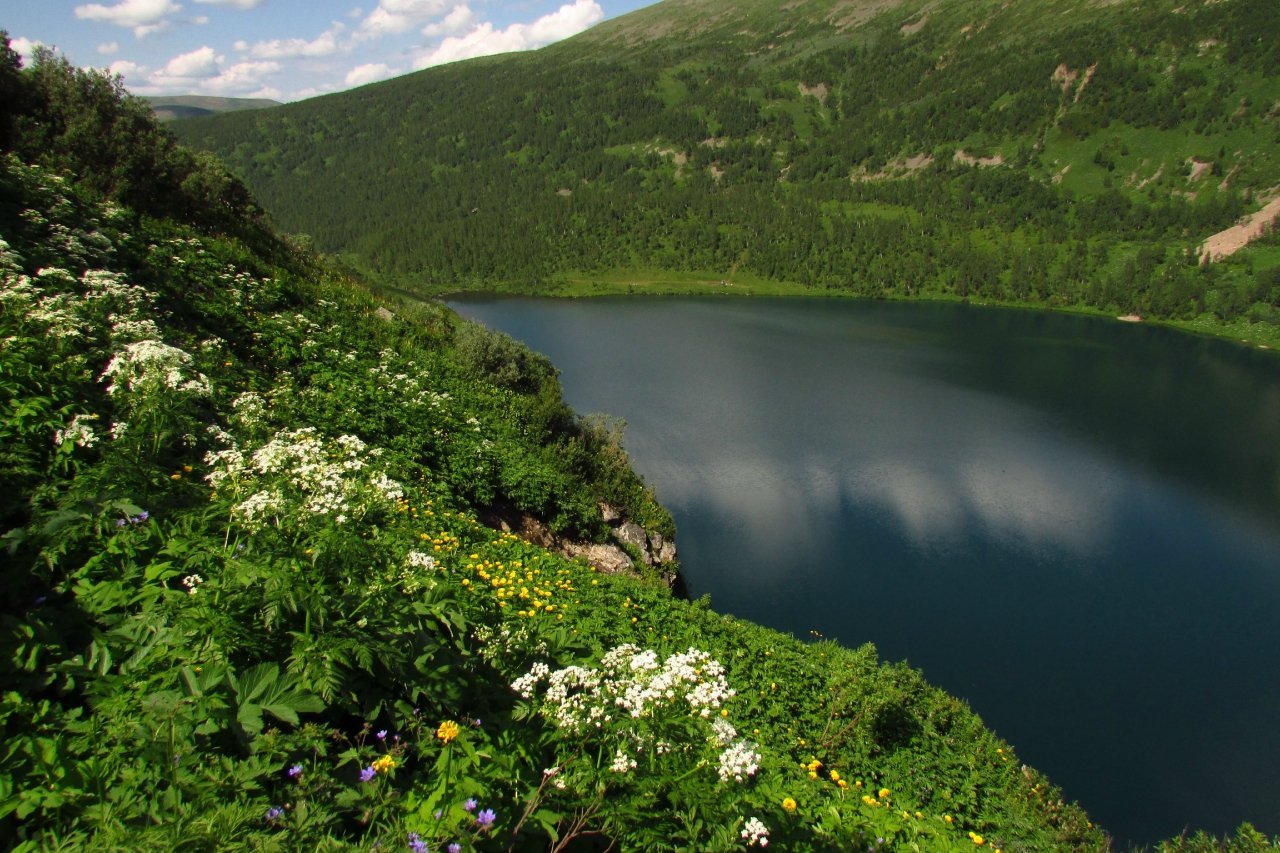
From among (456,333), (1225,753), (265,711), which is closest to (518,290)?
(456,333)

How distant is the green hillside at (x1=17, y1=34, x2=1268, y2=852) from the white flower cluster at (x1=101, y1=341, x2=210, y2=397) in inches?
1.8

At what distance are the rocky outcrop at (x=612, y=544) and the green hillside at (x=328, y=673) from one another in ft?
13.4

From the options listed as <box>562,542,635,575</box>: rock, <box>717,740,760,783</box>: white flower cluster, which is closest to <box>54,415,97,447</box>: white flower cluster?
<box>717,740,760,783</box>: white flower cluster

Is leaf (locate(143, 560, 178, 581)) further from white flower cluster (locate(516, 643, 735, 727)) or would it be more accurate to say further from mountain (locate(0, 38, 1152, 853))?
white flower cluster (locate(516, 643, 735, 727))

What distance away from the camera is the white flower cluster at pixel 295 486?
567cm

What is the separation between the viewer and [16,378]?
23.9ft

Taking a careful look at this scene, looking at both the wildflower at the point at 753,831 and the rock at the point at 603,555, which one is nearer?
the wildflower at the point at 753,831

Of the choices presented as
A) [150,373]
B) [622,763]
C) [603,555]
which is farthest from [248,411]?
[603,555]

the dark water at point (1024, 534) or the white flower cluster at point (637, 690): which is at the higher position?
the white flower cluster at point (637, 690)

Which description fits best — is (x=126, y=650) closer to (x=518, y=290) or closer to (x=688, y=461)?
(x=688, y=461)

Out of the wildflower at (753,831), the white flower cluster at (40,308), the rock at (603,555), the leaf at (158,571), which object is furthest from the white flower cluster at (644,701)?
the rock at (603,555)

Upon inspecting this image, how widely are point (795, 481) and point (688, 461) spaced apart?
700 cm

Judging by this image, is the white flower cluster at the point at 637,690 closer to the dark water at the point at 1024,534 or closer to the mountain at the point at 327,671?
the mountain at the point at 327,671

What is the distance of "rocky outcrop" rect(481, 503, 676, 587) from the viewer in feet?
61.2
